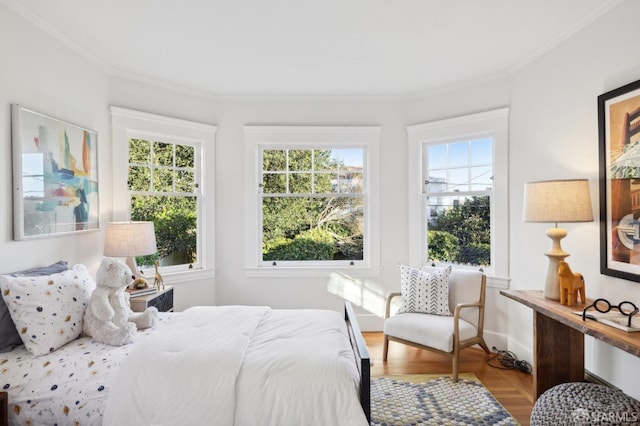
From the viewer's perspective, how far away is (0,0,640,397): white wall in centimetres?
246

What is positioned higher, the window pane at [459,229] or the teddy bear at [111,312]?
the window pane at [459,229]

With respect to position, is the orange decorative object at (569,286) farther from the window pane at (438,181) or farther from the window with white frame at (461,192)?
the window pane at (438,181)

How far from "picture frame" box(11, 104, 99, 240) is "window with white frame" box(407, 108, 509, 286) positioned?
10.3 feet

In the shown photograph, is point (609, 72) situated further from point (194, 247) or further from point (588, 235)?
point (194, 247)

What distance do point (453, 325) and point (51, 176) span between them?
331cm

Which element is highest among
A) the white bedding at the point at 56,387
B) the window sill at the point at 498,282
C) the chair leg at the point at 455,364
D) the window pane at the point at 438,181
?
the window pane at the point at 438,181

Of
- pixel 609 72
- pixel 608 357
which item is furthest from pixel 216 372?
pixel 609 72

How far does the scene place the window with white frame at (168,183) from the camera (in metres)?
3.65

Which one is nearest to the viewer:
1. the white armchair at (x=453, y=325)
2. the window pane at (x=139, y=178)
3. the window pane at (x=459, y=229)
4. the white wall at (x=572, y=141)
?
the white wall at (x=572, y=141)

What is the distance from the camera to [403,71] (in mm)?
3553

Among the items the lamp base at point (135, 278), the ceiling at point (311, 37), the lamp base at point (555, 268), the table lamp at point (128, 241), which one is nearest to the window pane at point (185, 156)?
the ceiling at point (311, 37)

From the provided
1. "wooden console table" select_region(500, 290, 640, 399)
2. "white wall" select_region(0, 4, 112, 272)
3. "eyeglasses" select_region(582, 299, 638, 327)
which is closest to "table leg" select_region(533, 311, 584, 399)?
"wooden console table" select_region(500, 290, 640, 399)

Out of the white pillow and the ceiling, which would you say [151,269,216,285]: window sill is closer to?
the white pillow

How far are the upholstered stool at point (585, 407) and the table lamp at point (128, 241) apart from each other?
9.99ft
